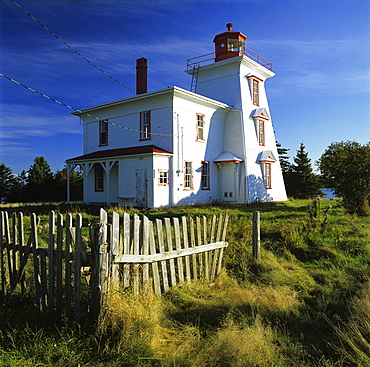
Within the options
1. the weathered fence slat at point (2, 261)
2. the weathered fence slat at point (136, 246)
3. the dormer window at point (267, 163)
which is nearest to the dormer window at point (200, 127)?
the dormer window at point (267, 163)

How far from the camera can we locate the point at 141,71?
2373cm

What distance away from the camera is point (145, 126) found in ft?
73.1

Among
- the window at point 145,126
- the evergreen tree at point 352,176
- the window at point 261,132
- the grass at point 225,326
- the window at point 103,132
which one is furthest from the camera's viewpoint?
the window at point 261,132

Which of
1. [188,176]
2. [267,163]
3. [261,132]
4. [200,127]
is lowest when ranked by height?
[188,176]

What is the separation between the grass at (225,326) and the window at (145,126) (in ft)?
53.4

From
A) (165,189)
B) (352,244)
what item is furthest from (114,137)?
(352,244)

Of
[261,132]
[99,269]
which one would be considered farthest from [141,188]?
[99,269]

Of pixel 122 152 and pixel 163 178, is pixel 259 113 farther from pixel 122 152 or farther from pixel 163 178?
pixel 122 152

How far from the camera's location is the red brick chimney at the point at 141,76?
2361 cm

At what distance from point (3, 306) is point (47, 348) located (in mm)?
1859

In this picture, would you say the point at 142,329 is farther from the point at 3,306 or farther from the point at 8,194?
the point at 8,194

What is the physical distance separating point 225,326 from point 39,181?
38994mm

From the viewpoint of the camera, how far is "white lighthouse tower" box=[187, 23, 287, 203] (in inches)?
909

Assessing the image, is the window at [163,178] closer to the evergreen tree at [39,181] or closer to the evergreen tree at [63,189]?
the evergreen tree at [63,189]
